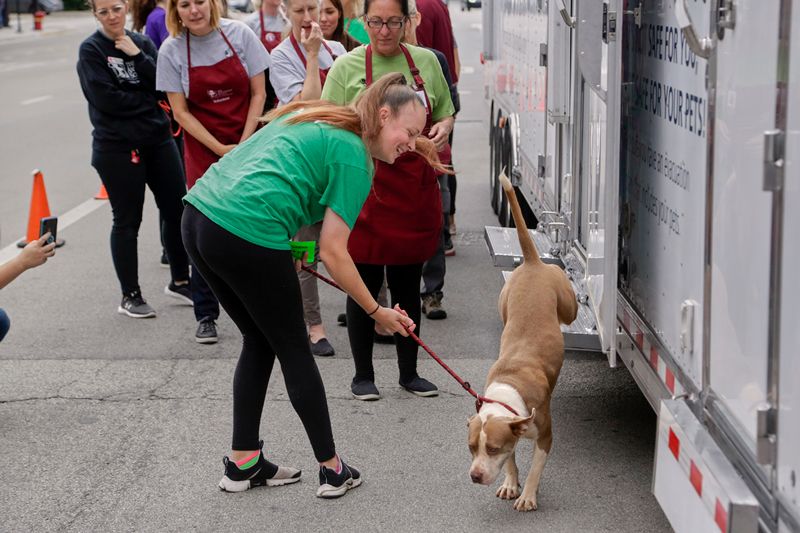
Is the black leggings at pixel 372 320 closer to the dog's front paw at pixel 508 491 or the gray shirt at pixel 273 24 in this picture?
the dog's front paw at pixel 508 491

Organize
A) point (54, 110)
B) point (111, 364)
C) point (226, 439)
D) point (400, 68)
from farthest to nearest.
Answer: point (54, 110), point (111, 364), point (400, 68), point (226, 439)

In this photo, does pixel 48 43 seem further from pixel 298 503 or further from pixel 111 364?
pixel 298 503

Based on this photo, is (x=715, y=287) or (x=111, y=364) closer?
(x=715, y=287)

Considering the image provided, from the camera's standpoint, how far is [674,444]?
3314mm

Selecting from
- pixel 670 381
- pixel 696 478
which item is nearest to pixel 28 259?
pixel 670 381

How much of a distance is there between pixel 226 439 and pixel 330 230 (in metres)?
1.53

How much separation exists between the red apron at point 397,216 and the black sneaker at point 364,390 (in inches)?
24.3

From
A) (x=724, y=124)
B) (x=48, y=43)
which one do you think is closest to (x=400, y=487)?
(x=724, y=124)

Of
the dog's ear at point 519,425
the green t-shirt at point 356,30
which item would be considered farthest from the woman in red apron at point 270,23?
the dog's ear at point 519,425

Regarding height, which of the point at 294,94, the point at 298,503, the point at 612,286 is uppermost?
the point at 294,94

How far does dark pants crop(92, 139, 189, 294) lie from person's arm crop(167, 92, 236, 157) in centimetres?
62

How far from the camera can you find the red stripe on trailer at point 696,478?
306cm

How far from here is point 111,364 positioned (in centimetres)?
628

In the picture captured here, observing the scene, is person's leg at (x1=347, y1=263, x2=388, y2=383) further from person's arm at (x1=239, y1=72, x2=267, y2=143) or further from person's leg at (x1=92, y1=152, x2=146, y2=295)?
person's leg at (x1=92, y1=152, x2=146, y2=295)
